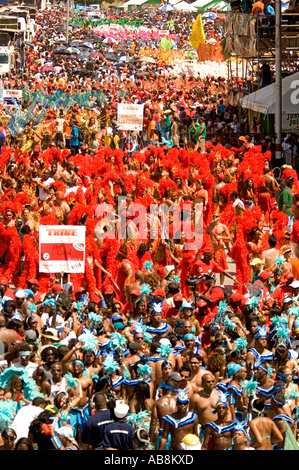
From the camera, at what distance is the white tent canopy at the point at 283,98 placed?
71.2 ft

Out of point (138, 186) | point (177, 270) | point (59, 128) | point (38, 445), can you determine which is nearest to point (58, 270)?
point (177, 270)

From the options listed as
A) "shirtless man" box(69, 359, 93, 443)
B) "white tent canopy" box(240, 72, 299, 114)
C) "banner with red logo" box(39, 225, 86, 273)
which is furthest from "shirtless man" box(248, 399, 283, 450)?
"white tent canopy" box(240, 72, 299, 114)

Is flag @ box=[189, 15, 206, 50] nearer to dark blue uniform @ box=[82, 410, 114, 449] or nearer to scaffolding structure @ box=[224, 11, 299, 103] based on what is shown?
scaffolding structure @ box=[224, 11, 299, 103]

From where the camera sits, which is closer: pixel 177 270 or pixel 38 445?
pixel 38 445

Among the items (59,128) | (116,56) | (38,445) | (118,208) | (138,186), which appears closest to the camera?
(38,445)

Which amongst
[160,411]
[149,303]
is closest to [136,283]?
[149,303]

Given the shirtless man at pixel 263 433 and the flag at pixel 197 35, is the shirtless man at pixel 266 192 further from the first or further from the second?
the flag at pixel 197 35

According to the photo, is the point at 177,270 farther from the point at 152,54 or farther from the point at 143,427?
the point at 152,54

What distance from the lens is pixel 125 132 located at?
23266 mm

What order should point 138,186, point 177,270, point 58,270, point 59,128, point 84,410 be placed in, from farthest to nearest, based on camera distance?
1. point 59,128
2. point 138,186
3. point 177,270
4. point 58,270
5. point 84,410

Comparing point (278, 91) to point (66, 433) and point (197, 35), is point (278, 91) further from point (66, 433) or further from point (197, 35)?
point (197, 35)

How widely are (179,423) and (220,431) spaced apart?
32 centimetres

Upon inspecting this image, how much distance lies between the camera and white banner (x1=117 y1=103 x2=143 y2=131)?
21.7 metres

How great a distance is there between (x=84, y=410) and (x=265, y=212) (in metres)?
7.70
